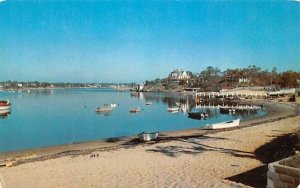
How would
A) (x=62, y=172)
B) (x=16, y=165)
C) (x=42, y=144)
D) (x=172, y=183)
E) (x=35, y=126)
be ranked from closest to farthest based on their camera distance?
1. (x=172, y=183)
2. (x=62, y=172)
3. (x=16, y=165)
4. (x=42, y=144)
5. (x=35, y=126)

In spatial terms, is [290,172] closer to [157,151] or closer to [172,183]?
[172,183]

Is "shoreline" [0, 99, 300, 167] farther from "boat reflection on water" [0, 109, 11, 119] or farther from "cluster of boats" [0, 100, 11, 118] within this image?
"cluster of boats" [0, 100, 11, 118]

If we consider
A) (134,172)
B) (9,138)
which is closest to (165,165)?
(134,172)

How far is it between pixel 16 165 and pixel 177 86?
105 meters

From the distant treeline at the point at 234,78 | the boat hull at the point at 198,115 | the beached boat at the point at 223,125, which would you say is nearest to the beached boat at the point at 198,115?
the boat hull at the point at 198,115

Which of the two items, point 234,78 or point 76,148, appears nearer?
point 76,148

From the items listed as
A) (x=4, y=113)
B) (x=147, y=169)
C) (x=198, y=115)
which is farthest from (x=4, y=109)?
(x=147, y=169)

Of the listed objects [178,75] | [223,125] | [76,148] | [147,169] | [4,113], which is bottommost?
[76,148]

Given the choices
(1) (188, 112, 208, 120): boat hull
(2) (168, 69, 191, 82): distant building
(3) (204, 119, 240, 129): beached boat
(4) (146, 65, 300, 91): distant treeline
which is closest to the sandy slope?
(3) (204, 119, 240, 129): beached boat

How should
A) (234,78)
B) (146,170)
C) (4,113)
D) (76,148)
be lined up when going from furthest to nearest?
(234,78)
(4,113)
(76,148)
(146,170)

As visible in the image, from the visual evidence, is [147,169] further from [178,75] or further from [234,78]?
[178,75]

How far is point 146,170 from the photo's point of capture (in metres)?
8.23

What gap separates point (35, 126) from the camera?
29422 mm

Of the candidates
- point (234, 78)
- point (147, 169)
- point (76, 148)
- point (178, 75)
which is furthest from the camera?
point (178, 75)
